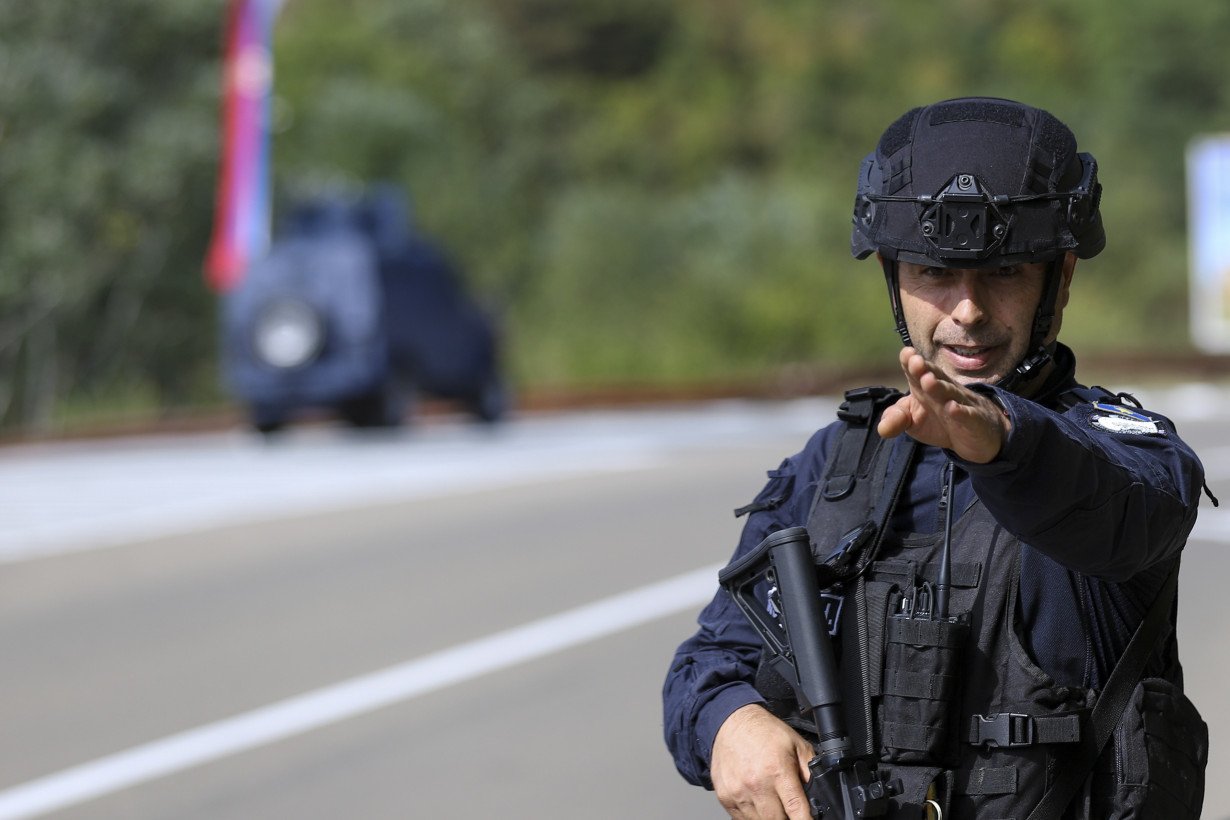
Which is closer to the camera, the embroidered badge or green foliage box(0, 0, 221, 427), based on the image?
the embroidered badge

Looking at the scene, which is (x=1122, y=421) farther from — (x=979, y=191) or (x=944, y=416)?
(x=944, y=416)

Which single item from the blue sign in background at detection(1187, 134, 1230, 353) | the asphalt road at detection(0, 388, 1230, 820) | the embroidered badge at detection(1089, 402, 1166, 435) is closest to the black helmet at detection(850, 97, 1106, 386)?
the embroidered badge at detection(1089, 402, 1166, 435)

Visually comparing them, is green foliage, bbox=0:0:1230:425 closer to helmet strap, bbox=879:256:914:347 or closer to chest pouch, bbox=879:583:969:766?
helmet strap, bbox=879:256:914:347

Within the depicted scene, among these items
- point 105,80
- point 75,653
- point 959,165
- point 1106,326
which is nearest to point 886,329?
point 1106,326

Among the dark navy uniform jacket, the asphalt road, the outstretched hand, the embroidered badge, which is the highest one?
the outstretched hand

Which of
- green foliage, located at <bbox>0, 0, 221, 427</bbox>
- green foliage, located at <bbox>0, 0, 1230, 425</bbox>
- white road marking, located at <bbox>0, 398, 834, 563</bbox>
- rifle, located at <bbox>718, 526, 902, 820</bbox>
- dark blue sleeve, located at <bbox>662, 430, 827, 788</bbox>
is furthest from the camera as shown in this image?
Answer: green foliage, located at <bbox>0, 0, 1230, 425</bbox>

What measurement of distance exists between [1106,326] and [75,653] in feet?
131

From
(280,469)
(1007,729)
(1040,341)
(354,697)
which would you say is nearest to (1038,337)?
(1040,341)

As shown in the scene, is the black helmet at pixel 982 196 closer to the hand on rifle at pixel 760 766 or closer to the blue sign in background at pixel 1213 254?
the hand on rifle at pixel 760 766

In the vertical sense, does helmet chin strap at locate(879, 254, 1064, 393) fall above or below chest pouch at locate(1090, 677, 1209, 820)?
above

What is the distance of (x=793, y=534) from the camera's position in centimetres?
237

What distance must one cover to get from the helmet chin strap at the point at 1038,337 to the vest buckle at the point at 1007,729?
393 mm

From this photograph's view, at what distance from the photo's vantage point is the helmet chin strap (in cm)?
245

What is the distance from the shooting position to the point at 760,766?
2.41 metres
